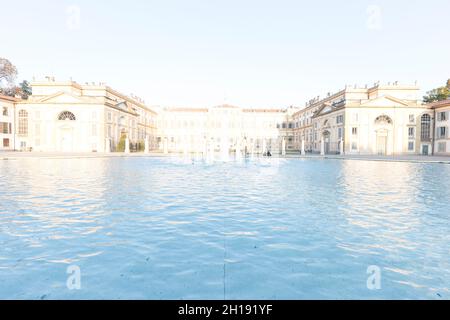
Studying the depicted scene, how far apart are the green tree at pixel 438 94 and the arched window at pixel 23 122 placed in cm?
8097

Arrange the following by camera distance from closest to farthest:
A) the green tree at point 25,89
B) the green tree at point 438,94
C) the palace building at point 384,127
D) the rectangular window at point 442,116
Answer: the rectangular window at point 442,116
the palace building at point 384,127
the green tree at point 438,94
the green tree at point 25,89

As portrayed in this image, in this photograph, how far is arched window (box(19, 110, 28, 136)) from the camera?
5158 centimetres

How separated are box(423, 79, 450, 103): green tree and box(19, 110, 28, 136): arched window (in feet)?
266

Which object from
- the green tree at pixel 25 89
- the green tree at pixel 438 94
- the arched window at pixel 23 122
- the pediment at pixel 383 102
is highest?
the green tree at pixel 25 89

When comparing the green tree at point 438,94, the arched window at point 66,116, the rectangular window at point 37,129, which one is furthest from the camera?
the green tree at point 438,94

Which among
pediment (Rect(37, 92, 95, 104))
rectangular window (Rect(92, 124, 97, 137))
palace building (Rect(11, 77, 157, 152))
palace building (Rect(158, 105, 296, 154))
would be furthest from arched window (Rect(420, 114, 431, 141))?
pediment (Rect(37, 92, 95, 104))

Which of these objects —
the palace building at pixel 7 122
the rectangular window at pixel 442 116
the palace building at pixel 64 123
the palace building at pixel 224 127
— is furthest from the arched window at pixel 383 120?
the palace building at pixel 7 122

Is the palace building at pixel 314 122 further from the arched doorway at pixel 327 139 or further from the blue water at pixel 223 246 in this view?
the blue water at pixel 223 246

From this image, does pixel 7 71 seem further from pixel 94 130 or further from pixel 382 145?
pixel 382 145

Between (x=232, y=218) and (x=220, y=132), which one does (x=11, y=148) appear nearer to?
(x=220, y=132)

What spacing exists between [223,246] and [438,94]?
72.3 meters

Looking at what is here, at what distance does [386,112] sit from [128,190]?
47836 mm

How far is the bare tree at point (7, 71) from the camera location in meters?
61.4

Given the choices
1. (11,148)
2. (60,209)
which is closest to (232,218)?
(60,209)
